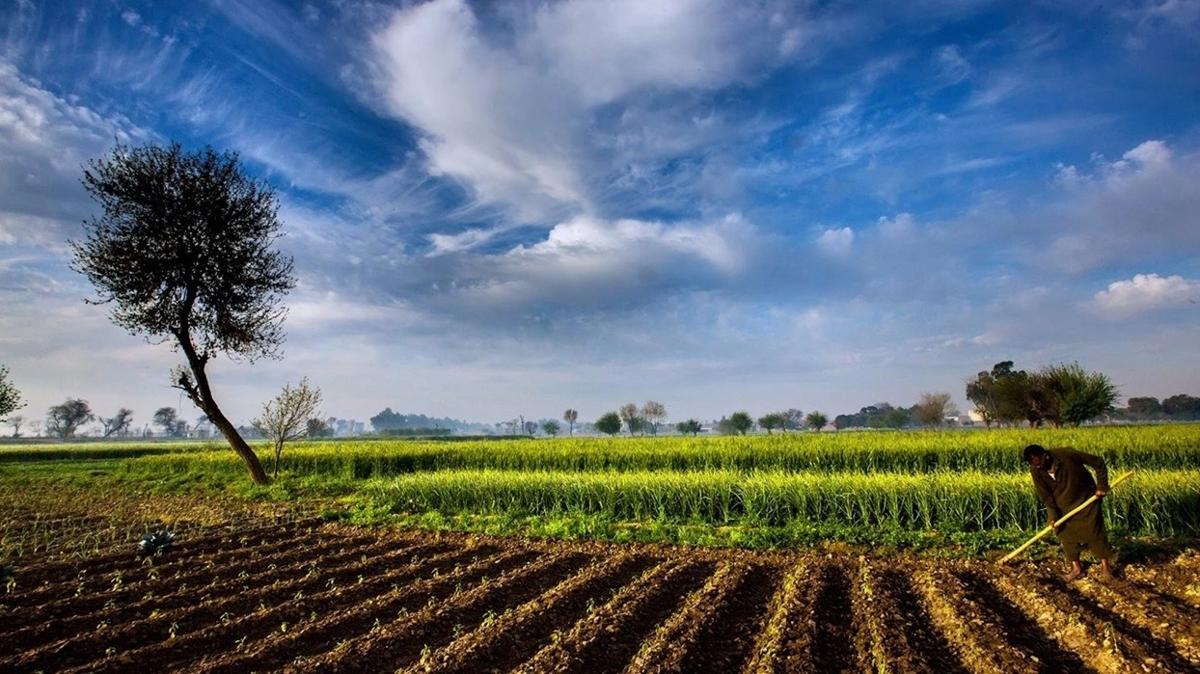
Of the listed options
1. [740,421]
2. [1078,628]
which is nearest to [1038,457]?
[1078,628]

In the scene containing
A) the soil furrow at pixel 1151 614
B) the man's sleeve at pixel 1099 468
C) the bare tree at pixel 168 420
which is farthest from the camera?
the bare tree at pixel 168 420

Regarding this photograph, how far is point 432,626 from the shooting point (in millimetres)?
6895

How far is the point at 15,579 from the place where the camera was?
30.6 feet

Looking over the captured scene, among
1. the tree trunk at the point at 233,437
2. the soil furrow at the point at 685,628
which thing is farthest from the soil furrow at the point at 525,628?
the tree trunk at the point at 233,437

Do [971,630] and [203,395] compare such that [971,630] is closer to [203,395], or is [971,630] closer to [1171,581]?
[1171,581]

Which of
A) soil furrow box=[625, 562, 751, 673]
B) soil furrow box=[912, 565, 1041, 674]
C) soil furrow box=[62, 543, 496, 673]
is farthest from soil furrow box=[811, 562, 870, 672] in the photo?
Answer: soil furrow box=[62, 543, 496, 673]

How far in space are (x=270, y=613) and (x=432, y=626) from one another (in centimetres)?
228

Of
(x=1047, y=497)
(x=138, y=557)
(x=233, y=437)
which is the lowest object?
(x=138, y=557)

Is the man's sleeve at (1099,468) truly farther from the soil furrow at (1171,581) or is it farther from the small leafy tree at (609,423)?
the small leafy tree at (609,423)

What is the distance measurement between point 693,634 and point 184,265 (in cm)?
2247

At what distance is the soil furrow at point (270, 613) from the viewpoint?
6.19m

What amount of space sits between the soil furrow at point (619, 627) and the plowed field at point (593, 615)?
3 centimetres

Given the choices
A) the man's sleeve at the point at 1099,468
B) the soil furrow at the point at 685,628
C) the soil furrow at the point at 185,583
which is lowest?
the soil furrow at the point at 685,628

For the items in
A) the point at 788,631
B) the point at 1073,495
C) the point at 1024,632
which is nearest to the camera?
the point at 788,631
